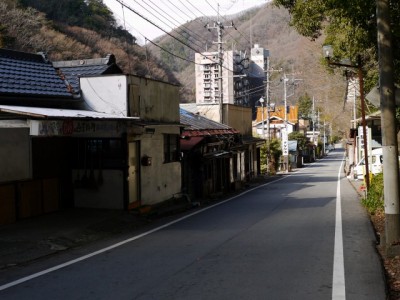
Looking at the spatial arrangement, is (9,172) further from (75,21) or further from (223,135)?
(75,21)

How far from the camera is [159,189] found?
18.7m

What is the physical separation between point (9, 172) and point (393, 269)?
971cm

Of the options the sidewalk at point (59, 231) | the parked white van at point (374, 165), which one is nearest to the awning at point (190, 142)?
the sidewalk at point (59, 231)

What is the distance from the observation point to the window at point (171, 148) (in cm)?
1967

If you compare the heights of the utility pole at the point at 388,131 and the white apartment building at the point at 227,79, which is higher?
the white apartment building at the point at 227,79

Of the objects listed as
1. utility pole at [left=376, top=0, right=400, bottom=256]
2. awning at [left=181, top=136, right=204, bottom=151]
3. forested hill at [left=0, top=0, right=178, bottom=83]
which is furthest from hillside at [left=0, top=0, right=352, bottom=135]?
utility pole at [left=376, top=0, right=400, bottom=256]

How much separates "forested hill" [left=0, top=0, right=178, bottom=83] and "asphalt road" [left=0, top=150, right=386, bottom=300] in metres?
26.4

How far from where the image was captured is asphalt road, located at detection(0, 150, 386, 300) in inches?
272

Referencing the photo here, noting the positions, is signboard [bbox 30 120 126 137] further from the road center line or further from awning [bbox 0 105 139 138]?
the road center line

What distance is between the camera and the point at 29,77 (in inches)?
578

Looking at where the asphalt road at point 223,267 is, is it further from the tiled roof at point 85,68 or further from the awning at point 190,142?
the awning at point 190,142

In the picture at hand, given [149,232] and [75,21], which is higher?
[75,21]

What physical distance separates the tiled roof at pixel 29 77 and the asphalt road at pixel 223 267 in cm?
527

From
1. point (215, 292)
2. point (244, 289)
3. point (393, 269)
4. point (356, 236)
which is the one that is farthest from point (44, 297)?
point (356, 236)
